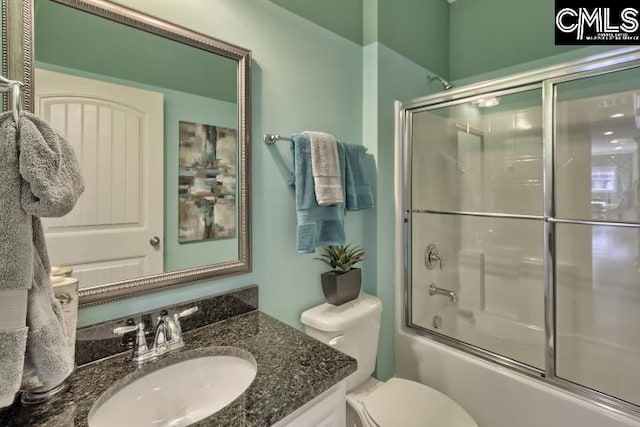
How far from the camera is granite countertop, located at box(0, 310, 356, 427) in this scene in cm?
68

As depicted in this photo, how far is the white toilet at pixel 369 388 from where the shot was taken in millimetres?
1284

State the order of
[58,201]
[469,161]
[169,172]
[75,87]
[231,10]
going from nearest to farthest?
1. [58,201]
2. [75,87]
3. [169,172]
4. [231,10]
5. [469,161]

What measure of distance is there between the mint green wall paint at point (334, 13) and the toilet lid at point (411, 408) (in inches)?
72.3

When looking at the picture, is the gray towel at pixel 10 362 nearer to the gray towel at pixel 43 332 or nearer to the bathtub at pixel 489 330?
the gray towel at pixel 43 332

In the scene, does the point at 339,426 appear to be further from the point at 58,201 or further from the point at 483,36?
the point at 483,36

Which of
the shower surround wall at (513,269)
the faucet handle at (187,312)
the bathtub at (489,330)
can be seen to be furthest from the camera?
the bathtub at (489,330)

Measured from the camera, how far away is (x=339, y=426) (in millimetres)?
935

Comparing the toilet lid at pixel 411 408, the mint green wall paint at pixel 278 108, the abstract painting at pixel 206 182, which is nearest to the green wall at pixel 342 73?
→ the mint green wall paint at pixel 278 108

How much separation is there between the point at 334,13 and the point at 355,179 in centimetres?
89

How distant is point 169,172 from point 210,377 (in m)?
0.70

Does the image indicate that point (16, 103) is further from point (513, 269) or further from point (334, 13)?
point (513, 269)

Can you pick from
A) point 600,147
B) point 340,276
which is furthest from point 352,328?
point 600,147

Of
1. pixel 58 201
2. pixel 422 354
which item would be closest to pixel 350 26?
pixel 58 201

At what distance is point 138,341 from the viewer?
939 millimetres
